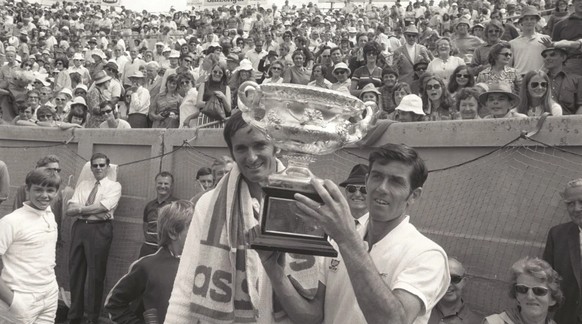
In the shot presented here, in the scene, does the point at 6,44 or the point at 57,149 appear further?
the point at 6,44

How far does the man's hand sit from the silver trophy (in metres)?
0.11

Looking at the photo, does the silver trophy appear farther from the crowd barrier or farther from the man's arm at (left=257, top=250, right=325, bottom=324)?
the crowd barrier

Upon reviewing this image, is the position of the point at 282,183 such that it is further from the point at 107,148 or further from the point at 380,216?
the point at 107,148

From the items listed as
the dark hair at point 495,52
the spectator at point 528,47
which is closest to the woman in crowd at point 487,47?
the spectator at point 528,47

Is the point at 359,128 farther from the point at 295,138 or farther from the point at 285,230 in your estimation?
the point at 285,230

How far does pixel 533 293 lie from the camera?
4.39m

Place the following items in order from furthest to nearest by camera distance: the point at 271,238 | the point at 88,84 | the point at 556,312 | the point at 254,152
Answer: the point at 88,84 → the point at 556,312 → the point at 254,152 → the point at 271,238

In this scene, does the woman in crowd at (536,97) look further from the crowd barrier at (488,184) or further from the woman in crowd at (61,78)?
the woman in crowd at (61,78)

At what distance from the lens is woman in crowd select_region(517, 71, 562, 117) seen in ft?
21.1

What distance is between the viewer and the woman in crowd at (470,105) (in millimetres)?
6934

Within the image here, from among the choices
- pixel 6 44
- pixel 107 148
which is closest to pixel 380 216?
pixel 107 148

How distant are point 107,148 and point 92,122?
1480 mm

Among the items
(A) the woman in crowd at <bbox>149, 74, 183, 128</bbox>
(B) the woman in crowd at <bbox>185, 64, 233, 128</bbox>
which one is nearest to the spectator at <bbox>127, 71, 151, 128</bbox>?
(A) the woman in crowd at <bbox>149, 74, 183, 128</bbox>

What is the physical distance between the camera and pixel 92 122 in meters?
11.3
